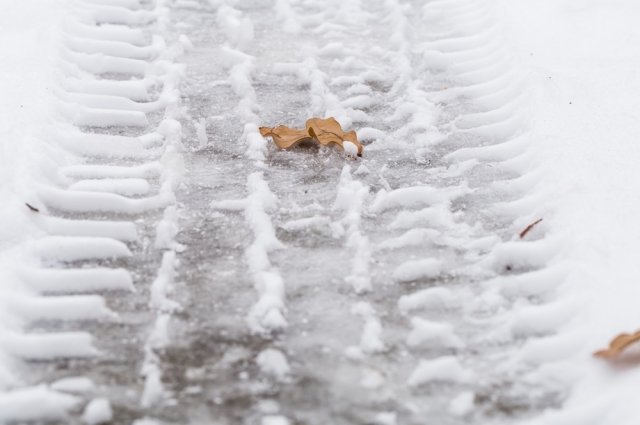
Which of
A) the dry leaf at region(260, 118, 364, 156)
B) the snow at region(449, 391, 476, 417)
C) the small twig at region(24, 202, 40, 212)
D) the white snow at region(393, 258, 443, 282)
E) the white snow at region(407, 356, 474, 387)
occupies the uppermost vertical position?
the dry leaf at region(260, 118, 364, 156)

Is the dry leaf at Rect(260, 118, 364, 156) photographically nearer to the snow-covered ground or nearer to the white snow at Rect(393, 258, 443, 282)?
the snow-covered ground

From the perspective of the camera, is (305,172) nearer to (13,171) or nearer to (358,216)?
(358,216)

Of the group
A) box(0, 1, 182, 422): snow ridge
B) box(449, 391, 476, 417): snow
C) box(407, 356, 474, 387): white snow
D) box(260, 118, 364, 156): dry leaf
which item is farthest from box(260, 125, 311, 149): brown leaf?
box(449, 391, 476, 417): snow

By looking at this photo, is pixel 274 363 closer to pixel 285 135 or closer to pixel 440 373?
pixel 440 373

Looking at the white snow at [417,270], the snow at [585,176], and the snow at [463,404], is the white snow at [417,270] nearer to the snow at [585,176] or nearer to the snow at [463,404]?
the snow at [585,176]

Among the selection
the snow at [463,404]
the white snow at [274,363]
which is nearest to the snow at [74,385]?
the white snow at [274,363]

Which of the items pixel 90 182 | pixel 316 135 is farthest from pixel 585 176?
pixel 90 182
